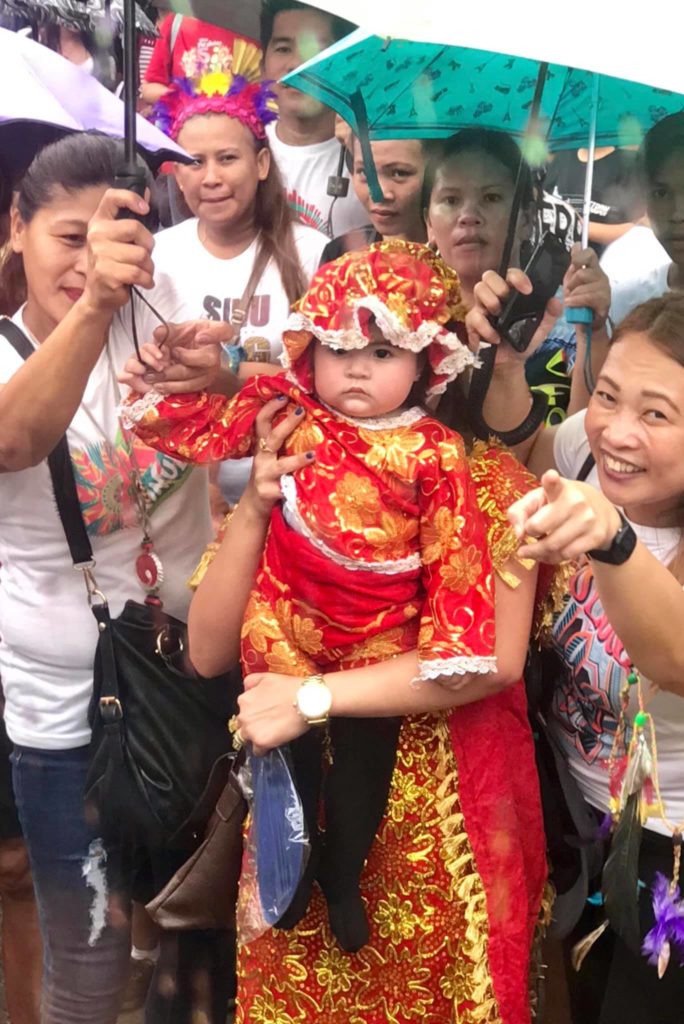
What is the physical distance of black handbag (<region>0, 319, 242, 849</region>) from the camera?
1690 millimetres

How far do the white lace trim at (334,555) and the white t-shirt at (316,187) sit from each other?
0.50 m

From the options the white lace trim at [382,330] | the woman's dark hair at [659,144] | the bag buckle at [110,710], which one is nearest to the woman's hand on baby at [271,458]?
the white lace trim at [382,330]

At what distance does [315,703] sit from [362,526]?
27cm

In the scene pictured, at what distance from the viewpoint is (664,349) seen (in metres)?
1.42

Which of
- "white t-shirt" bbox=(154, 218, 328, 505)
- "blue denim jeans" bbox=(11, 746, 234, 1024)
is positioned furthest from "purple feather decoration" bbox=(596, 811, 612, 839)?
"white t-shirt" bbox=(154, 218, 328, 505)

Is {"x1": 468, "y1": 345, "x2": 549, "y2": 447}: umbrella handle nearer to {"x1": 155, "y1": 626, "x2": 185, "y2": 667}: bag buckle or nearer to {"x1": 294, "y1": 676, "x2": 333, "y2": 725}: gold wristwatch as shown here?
{"x1": 294, "y1": 676, "x2": 333, "y2": 725}: gold wristwatch

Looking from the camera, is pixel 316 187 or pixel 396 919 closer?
pixel 396 919

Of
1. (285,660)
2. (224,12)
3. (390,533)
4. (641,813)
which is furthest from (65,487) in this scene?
(641,813)

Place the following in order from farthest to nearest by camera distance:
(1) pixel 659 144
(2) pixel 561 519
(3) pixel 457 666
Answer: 1. (1) pixel 659 144
2. (3) pixel 457 666
3. (2) pixel 561 519

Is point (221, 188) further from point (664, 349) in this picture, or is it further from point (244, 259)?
point (664, 349)

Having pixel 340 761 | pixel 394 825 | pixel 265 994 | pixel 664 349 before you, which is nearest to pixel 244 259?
pixel 664 349

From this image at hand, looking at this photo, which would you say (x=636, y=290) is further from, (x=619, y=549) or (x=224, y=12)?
(x=224, y=12)

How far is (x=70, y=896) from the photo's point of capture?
6.01 feet

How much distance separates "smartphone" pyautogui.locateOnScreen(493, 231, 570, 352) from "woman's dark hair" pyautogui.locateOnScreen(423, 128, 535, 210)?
82 millimetres
